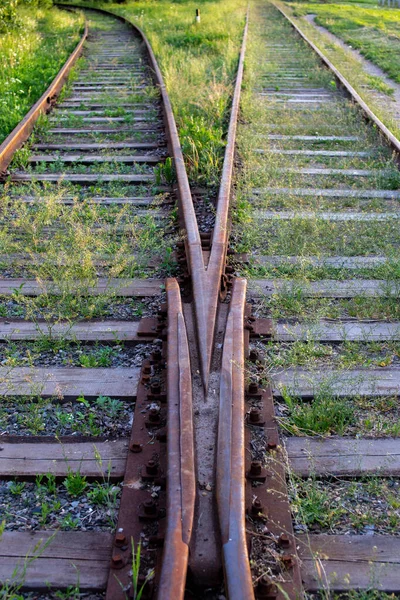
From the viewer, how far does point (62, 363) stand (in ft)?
11.0

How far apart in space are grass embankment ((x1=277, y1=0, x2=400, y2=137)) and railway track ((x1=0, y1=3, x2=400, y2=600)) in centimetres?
320

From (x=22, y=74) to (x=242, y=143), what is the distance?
197 inches

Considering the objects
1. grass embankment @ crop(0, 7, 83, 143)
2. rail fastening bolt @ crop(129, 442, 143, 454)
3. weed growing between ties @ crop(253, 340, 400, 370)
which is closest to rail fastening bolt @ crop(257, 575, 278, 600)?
rail fastening bolt @ crop(129, 442, 143, 454)

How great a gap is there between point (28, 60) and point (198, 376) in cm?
991

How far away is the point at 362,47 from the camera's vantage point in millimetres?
14812

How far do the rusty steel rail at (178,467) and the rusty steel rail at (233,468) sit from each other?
0.35ft

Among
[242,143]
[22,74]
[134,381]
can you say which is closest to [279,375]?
[134,381]

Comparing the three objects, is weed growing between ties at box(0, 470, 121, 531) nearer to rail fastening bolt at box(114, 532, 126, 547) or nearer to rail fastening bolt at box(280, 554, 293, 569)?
rail fastening bolt at box(114, 532, 126, 547)

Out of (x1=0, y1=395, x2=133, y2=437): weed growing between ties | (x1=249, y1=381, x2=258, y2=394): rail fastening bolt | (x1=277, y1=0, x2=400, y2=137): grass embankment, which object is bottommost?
(x1=0, y1=395, x2=133, y2=437): weed growing between ties

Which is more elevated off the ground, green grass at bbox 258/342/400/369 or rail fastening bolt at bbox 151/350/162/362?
rail fastening bolt at bbox 151/350/162/362

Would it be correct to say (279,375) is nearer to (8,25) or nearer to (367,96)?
(367,96)

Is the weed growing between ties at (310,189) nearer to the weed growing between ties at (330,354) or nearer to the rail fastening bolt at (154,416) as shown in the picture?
the weed growing between ties at (330,354)

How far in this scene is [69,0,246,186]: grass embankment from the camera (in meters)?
6.12

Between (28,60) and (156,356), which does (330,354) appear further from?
(28,60)
